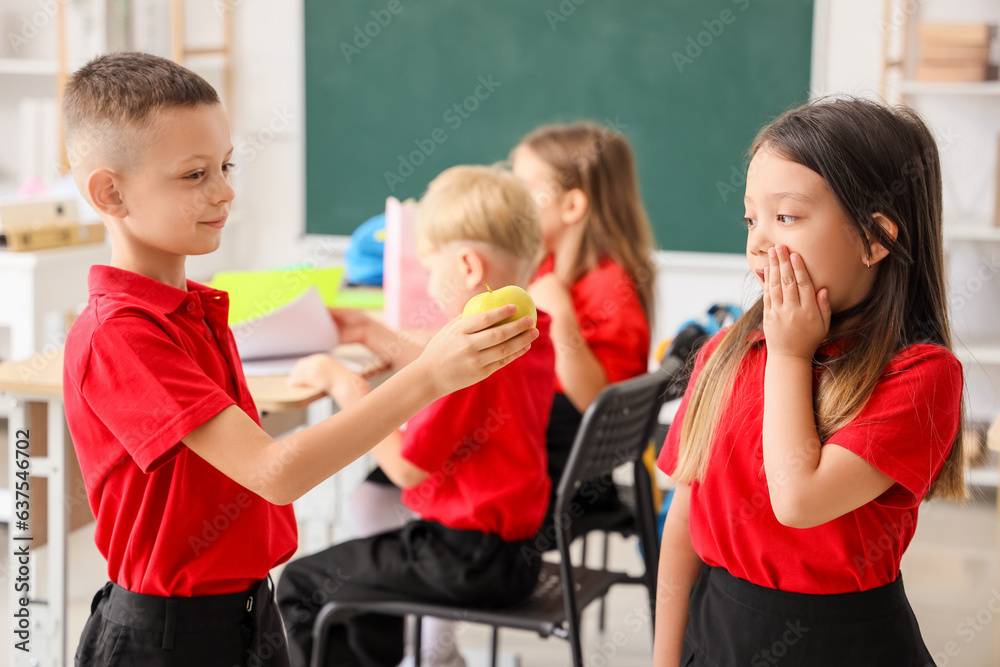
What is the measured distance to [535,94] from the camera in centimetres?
428

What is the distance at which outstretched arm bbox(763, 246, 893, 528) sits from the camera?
3.39ft

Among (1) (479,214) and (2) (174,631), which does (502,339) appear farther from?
(1) (479,214)

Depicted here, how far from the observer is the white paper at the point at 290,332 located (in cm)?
194

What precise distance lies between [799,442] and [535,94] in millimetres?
3417

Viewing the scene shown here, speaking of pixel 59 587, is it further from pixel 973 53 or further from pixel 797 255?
pixel 973 53

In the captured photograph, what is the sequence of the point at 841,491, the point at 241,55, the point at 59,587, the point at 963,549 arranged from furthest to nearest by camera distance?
the point at 241,55 → the point at 963,549 → the point at 59,587 → the point at 841,491

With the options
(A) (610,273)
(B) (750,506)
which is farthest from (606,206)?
(B) (750,506)

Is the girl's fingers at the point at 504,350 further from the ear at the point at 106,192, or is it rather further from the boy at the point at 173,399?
the ear at the point at 106,192

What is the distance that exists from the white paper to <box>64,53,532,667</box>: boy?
704 millimetres

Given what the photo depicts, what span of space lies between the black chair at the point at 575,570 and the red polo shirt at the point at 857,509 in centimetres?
56

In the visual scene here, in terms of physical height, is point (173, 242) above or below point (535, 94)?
below

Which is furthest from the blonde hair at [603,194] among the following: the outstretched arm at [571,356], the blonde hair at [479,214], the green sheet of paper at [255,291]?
the green sheet of paper at [255,291]

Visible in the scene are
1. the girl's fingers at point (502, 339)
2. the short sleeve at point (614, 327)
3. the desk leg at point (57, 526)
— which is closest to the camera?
the girl's fingers at point (502, 339)

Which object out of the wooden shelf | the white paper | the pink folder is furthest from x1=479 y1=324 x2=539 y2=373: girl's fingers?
the wooden shelf
